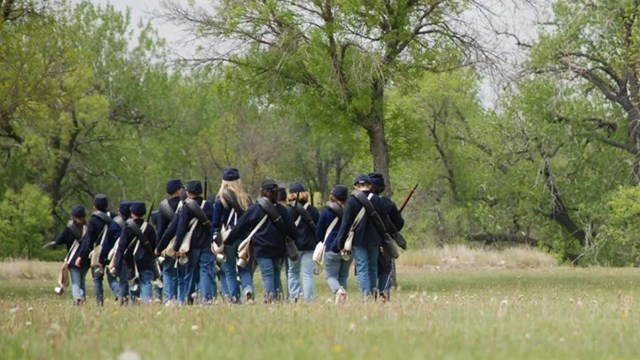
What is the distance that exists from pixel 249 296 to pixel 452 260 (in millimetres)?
31531

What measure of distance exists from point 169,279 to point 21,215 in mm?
39956

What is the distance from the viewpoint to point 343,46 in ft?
108

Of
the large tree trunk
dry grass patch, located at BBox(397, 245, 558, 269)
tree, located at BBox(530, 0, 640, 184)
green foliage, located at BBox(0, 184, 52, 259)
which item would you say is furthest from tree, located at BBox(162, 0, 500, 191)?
green foliage, located at BBox(0, 184, 52, 259)

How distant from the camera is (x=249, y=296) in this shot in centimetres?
2019

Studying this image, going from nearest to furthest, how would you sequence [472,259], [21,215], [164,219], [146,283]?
[164,219] < [146,283] < [472,259] < [21,215]

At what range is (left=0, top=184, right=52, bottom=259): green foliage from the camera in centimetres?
6112

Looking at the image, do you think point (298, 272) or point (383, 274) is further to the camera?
point (298, 272)

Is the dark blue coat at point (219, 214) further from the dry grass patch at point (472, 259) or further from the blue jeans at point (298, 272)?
the dry grass patch at point (472, 259)

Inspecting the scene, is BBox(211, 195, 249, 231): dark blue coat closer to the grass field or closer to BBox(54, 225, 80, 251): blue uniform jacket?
BBox(54, 225, 80, 251): blue uniform jacket

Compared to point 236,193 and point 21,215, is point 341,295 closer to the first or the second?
point 236,193

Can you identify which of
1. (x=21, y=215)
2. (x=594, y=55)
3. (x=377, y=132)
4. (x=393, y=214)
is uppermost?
(x=594, y=55)

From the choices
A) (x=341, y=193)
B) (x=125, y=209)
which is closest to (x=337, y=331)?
(x=341, y=193)

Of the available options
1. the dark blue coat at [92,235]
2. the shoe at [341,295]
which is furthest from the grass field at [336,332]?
the dark blue coat at [92,235]

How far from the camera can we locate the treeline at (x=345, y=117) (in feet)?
110
